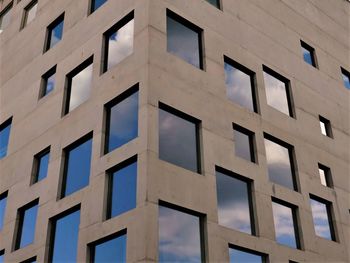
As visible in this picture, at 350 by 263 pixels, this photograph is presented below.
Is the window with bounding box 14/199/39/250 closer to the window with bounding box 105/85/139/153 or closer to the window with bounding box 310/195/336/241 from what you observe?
the window with bounding box 105/85/139/153

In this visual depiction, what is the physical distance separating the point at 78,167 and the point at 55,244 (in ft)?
11.1

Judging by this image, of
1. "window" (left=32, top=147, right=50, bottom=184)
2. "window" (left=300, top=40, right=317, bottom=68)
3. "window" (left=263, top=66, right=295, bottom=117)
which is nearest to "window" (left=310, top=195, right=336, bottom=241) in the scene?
"window" (left=263, top=66, right=295, bottom=117)

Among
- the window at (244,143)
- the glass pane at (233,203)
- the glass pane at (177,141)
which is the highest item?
the window at (244,143)

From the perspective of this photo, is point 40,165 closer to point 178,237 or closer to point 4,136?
point 4,136

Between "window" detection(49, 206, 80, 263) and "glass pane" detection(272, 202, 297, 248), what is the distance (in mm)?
8604

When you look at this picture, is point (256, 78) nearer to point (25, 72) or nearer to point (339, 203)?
point (339, 203)

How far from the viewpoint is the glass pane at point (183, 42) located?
21375mm

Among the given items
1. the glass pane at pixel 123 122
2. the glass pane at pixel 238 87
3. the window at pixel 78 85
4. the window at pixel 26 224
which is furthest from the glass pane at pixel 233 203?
the window at pixel 26 224

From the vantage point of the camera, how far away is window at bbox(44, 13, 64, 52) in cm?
2732

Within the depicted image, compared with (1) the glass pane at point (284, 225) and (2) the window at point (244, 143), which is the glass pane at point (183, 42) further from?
(1) the glass pane at point (284, 225)

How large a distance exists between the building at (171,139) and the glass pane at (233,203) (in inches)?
2.4

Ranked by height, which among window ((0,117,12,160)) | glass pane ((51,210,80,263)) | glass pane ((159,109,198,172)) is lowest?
glass pane ((51,210,80,263))

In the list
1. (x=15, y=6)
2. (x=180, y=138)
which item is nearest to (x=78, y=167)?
(x=180, y=138)

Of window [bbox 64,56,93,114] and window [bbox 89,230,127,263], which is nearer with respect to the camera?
window [bbox 89,230,127,263]
